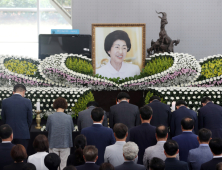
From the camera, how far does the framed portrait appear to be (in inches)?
367

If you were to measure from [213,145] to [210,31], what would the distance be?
25.2ft

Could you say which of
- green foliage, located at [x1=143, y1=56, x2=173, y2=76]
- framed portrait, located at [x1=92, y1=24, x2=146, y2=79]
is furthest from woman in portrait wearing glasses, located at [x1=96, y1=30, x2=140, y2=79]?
green foliage, located at [x1=143, y1=56, x2=173, y2=76]

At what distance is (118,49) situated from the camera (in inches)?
368

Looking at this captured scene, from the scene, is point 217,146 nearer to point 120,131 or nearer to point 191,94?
point 120,131

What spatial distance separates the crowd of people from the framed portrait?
13.8 ft

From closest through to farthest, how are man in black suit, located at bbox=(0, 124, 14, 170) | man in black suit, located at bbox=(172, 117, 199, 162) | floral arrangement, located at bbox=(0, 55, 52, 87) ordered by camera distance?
man in black suit, located at bbox=(0, 124, 14, 170), man in black suit, located at bbox=(172, 117, 199, 162), floral arrangement, located at bbox=(0, 55, 52, 87)

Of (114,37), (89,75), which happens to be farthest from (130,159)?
(114,37)

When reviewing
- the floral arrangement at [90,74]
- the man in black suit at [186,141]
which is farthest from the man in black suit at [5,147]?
the floral arrangement at [90,74]

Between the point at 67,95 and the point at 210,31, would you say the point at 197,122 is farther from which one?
the point at 210,31

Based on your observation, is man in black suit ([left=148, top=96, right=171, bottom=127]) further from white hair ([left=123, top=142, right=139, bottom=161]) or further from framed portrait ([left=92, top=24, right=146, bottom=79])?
framed portrait ([left=92, top=24, right=146, bottom=79])

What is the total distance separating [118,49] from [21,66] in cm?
313

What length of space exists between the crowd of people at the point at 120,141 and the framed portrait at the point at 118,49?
4192 millimetres

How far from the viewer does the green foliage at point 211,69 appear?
7.53 m

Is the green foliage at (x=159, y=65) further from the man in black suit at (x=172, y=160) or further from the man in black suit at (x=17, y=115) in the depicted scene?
the man in black suit at (x=172, y=160)
